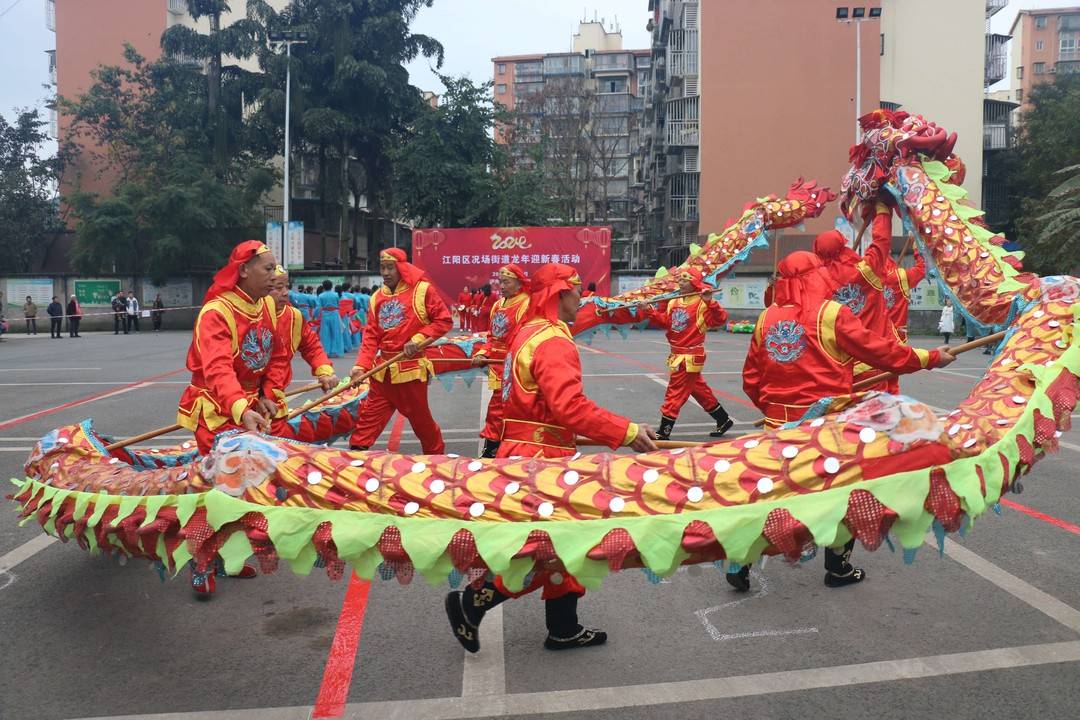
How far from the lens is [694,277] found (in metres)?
8.12

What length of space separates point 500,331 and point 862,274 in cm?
311

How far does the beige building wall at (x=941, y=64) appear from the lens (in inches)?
1405

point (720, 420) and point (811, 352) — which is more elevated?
point (811, 352)

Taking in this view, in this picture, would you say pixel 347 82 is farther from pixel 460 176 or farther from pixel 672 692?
pixel 672 692

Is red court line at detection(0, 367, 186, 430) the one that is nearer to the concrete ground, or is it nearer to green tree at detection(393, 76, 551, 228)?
the concrete ground

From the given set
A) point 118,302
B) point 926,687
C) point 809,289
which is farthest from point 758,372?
point 118,302

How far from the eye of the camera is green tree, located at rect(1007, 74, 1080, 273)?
2508 cm

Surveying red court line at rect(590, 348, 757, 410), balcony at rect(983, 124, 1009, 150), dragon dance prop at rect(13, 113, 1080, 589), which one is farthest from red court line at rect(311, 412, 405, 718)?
balcony at rect(983, 124, 1009, 150)

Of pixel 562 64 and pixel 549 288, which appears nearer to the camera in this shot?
pixel 549 288

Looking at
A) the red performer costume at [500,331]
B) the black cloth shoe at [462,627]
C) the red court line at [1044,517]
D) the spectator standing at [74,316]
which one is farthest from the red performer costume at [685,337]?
the spectator standing at [74,316]

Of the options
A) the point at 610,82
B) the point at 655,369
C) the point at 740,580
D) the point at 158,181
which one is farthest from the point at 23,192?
the point at 610,82

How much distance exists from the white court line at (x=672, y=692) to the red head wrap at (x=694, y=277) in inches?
195

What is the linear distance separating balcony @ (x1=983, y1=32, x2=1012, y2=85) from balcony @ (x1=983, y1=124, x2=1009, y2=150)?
228 inches

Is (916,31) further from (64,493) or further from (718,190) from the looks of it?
(64,493)
